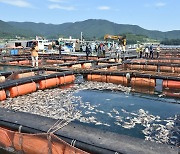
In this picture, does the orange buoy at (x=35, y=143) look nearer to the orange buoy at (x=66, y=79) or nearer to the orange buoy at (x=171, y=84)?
Answer: the orange buoy at (x=66, y=79)

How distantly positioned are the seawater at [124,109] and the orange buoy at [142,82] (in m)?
3.44

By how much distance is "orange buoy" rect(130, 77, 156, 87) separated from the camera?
23547mm

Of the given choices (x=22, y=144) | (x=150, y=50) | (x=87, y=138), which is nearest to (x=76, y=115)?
(x=22, y=144)

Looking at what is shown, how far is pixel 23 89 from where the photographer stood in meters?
19.8

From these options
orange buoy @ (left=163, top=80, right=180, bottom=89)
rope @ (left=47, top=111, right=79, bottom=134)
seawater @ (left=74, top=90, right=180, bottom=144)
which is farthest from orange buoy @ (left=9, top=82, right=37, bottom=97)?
orange buoy @ (left=163, top=80, right=180, bottom=89)

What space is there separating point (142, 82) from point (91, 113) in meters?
10.5

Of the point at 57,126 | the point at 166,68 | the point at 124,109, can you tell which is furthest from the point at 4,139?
the point at 166,68

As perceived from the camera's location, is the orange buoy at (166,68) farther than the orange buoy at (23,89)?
Yes

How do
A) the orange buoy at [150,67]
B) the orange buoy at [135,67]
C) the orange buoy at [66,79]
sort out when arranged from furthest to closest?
the orange buoy at [135,67] → the orange buoy at [150,67] → the orange buoy at [66,79]

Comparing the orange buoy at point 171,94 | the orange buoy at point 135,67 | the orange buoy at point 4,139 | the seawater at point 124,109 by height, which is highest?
the orange buoy at point 135,67

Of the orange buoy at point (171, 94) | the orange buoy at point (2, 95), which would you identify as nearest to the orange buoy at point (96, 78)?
the orange buoy at point (171, 94)

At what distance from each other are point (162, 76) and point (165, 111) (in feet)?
25.5

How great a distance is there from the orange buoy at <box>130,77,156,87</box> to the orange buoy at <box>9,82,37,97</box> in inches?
407

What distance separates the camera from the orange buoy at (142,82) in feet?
77.3
